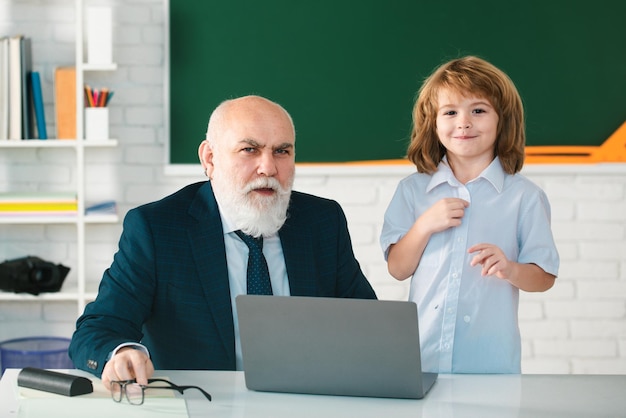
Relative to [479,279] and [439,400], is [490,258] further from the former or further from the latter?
[439,400]

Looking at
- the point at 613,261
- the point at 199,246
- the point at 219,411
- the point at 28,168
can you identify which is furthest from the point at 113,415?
the point at 613,261

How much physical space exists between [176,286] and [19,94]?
1.77 m

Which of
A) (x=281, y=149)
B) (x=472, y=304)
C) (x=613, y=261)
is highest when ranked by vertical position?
(x=281, y=149)

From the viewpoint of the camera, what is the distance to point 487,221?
2387mm

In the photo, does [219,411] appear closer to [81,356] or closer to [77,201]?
[81,356]

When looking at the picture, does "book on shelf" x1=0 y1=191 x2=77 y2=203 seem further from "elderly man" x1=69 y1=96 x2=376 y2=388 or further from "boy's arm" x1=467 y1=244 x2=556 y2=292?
"boy's arm" x1=467 y1=244 x2=556 y2=292

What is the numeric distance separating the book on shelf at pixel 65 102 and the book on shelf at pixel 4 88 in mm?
186

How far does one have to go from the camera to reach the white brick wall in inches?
149

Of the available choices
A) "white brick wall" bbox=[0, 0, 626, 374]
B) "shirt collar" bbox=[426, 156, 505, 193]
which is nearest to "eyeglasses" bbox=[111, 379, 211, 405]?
"shirt collar" bbox=[426, 156, 505, 193]

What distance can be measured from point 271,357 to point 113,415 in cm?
29

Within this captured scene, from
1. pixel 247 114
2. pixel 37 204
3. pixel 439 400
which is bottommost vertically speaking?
pixel 37 204

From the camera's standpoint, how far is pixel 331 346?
1.66 metres

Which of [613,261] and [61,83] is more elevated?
[61,83]

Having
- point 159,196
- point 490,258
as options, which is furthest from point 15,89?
point 490,258
